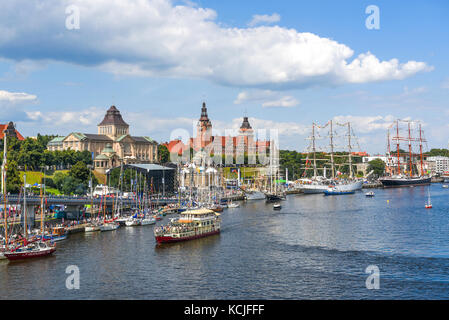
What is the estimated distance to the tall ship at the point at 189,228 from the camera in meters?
69.0

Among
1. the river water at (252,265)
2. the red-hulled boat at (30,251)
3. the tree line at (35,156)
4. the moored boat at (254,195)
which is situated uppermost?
the tree line at (35,156)

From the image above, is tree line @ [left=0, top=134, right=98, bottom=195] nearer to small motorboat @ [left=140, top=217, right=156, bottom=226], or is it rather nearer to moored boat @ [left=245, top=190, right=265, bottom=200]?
small motorboat @ [left=140, top=217, right=156, bottom=226]

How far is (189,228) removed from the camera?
72250 mm

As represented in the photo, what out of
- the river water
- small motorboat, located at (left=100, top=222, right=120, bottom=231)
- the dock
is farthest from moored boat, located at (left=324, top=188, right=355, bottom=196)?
the dock

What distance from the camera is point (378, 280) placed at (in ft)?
152

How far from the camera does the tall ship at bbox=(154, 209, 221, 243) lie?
69.0m

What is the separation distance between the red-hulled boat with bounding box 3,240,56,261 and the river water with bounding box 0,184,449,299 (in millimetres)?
1555

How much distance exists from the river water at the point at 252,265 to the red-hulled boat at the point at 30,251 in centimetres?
155

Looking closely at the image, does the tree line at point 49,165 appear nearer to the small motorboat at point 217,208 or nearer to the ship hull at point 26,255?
the small motorboat at point 217,208

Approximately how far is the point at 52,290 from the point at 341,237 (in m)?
42.5

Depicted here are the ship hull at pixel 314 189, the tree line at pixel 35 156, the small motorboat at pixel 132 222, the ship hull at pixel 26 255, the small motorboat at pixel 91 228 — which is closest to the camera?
the ship hull at pixel 26 255

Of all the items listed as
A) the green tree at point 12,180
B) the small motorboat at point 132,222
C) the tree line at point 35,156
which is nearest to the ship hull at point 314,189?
the tree line at point 35,156

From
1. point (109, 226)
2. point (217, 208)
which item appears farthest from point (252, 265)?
point (217, 208)
